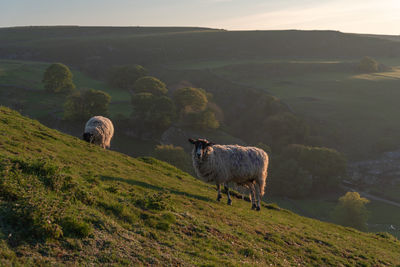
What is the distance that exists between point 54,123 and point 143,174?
75992 millimetres

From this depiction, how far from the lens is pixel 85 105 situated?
88875mm

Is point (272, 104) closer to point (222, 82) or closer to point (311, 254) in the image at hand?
point (222, 82)

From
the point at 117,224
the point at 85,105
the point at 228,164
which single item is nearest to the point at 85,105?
the point at 85,105

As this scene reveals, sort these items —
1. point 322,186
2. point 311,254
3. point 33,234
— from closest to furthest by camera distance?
point 33,234 < point 311,254 < point 322,186

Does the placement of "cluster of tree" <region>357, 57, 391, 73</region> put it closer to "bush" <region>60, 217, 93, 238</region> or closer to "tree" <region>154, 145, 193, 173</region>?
"tree" <region>154, 145, 193, 173</region>

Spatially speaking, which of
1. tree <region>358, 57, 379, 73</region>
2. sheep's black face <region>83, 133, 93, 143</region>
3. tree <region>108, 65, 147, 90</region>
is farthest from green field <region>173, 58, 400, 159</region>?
sheep's black face <region>83, 133, 93, 143</region>

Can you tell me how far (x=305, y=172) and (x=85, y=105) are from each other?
61.5 m

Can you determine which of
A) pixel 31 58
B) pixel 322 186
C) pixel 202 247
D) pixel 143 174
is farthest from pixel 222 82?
pixel 202 247

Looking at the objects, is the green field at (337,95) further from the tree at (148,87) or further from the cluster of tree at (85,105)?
the cluster of tree at (85,105)

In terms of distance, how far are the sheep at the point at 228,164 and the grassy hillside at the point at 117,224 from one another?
5.69 feet

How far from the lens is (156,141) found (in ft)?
305

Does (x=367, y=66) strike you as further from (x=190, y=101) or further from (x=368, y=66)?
(x=190, y=101)

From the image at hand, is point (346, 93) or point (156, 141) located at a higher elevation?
point (346, 93)

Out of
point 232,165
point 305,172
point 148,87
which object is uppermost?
point 148,87
